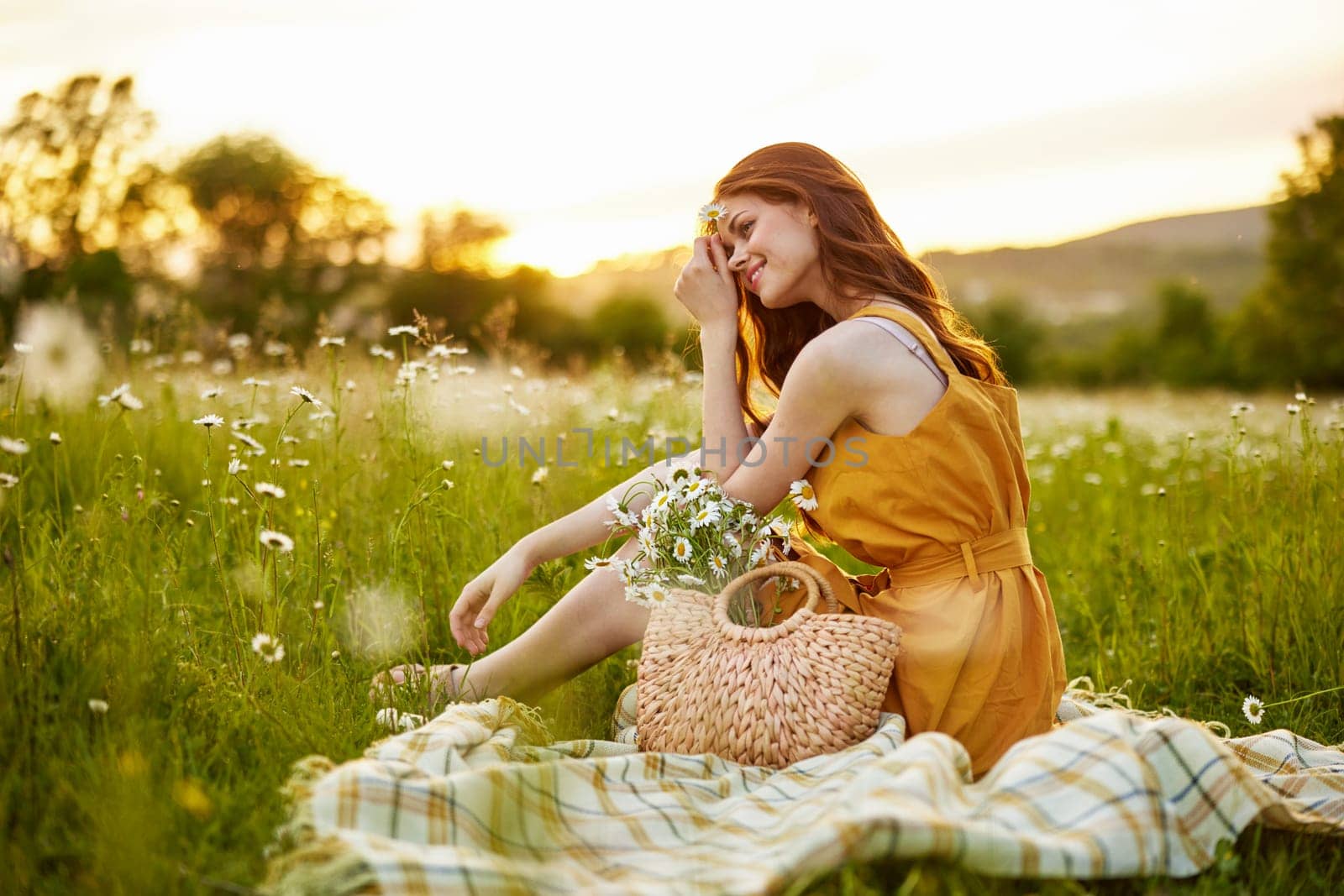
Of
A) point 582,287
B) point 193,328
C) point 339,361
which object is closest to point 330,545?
point 339,361

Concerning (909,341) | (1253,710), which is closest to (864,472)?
(909,341)

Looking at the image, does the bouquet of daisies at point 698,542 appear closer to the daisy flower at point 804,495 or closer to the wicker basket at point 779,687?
the daisy flower at point 804,495

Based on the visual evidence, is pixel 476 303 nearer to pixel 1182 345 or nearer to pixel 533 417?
pixel 533 417

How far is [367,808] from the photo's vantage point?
5.42ft

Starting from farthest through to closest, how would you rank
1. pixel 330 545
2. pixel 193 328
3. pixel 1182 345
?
pixel 1182 345, pixel 193 328, pixel 330 545

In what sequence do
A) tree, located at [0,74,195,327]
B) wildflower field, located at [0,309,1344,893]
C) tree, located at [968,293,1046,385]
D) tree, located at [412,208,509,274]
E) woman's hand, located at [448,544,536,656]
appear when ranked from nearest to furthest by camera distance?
wildflower field, located at [0,309,1344,893] → woman's hand, located at [448,544,536,656] → tree, located at [0,74,195,327] → tree, located at [412,208,509,274] → tree, located at [968,293,1046,385]

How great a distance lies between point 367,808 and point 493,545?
1734 mm

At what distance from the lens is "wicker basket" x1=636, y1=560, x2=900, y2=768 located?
2119 mm

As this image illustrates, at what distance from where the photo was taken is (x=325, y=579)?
2.88 meters

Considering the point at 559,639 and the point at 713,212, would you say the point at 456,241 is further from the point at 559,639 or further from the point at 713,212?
the point at 559,639

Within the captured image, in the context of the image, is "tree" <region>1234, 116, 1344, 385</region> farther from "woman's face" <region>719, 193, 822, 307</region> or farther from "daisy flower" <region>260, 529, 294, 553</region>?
"daisy flower" <region>260, 529, 294, 553</region>

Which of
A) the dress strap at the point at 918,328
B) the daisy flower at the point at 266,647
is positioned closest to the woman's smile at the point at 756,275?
the dress strap at the point at 918,328

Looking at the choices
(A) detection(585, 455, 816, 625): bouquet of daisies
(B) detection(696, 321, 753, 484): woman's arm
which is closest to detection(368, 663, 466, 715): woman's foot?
(A) detection(585, 455, 816, 625): bouquet of daisies

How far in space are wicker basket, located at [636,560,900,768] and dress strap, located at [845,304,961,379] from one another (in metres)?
0.62
